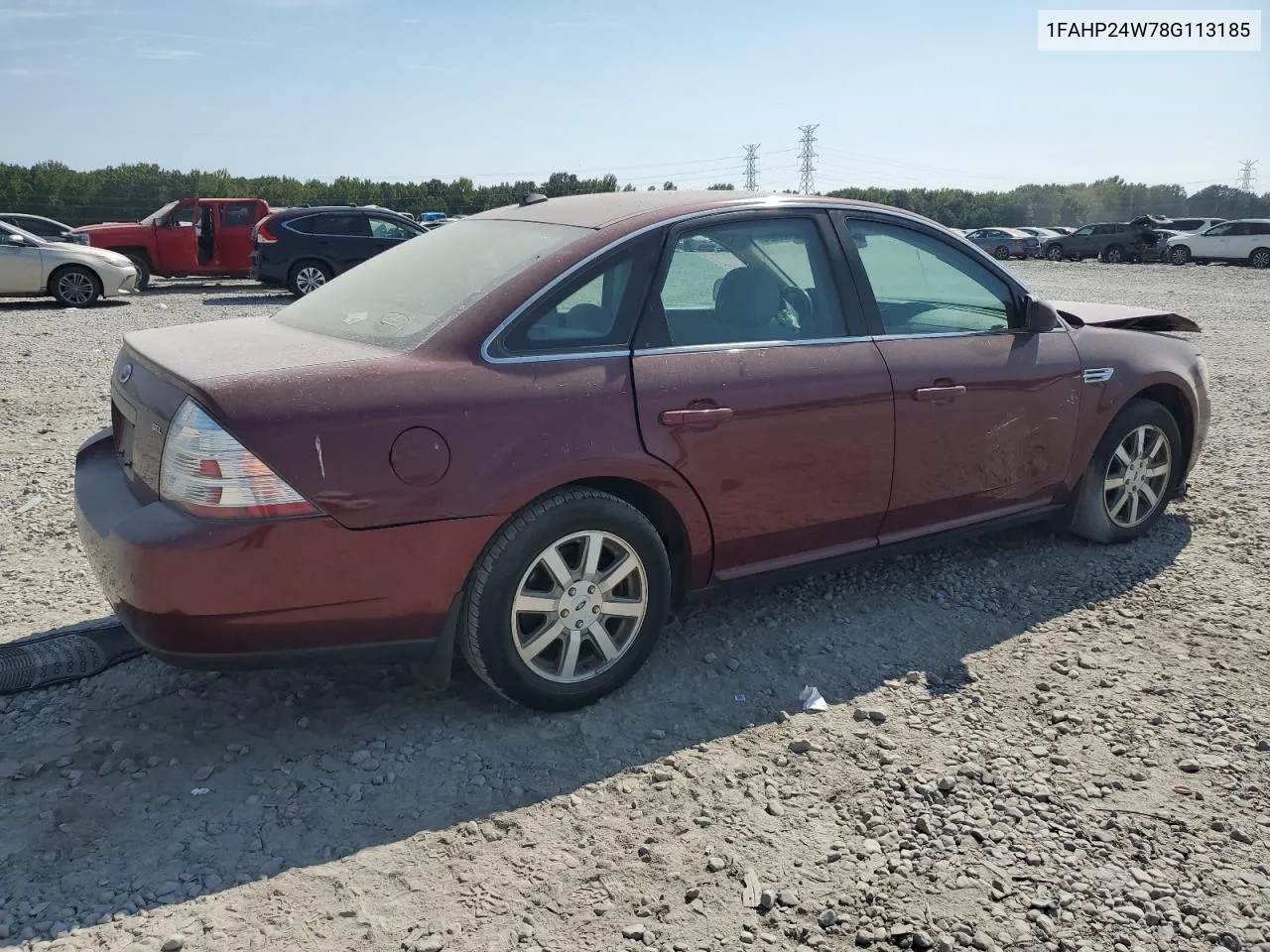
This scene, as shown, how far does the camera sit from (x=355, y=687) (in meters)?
3.61

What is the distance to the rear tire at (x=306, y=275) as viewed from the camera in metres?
17.9

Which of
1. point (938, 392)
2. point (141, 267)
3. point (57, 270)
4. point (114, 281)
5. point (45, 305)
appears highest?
point (141, 267)

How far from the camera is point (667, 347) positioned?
351 centimetres

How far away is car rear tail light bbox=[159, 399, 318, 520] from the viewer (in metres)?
2.82

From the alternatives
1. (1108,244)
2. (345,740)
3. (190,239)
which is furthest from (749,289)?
(1108,244)

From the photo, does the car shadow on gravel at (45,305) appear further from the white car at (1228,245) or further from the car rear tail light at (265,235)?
the white car at (1228,245)

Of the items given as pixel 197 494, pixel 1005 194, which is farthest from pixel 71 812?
pixel 1005 194

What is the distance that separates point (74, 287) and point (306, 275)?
11.9 ft

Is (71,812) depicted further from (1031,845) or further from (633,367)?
(1031,845)

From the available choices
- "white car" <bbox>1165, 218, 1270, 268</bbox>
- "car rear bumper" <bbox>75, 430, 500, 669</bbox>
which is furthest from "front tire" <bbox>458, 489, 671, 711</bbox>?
"white car" <bbox>1165, 218, 1270, 268</bbox>

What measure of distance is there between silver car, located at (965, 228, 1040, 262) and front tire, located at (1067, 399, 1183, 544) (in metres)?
38.2

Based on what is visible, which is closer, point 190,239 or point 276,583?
point 276,583

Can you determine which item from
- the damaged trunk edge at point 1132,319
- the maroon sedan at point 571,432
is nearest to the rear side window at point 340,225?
the maroon sedan at point 571,432

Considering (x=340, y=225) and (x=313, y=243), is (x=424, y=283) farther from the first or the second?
(x=340, y=225)
